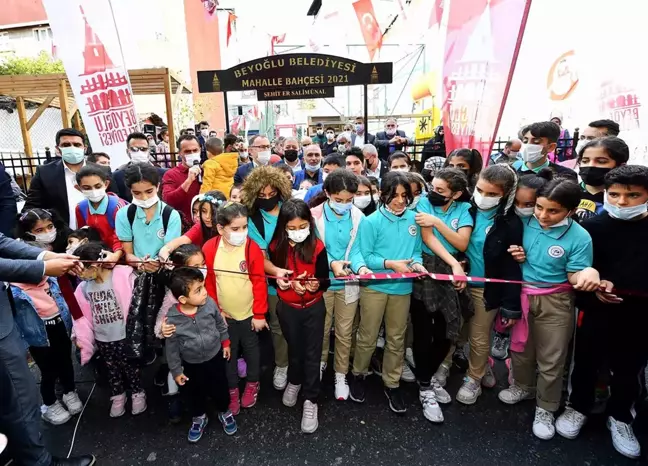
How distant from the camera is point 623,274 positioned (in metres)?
2.47

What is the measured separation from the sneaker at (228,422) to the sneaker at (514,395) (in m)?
2.16

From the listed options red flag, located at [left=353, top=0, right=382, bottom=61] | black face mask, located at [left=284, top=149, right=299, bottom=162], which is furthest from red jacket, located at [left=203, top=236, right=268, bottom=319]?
red flag, located at [left=353, top=0, right=382, bottom=61]

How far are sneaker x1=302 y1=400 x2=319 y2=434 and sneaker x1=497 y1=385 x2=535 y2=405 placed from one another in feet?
5.09

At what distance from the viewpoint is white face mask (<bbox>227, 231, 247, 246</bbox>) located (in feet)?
9.10

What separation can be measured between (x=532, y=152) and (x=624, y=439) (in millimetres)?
2517

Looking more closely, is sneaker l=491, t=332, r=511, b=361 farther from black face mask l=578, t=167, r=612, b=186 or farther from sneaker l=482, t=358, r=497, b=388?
black face mask l=578, t=167, r=612, b=186

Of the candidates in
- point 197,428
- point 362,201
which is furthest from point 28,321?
point 362,201

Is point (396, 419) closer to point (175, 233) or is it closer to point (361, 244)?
point (361, 244)

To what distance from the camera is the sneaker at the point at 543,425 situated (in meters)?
2.67

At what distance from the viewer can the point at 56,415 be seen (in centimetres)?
293

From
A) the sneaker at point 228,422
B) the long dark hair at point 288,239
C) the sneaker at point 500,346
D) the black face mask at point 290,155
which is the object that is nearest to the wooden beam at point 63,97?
the black face mask at point 290,155

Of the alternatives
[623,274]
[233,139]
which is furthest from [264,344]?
[233,139]

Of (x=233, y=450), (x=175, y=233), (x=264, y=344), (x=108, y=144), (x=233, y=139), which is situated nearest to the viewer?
(x=233, y=450)

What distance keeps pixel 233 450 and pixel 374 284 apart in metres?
1.58
